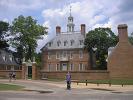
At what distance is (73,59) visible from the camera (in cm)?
7712

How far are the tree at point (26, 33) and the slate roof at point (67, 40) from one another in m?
7.31

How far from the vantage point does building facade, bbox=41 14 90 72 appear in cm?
7638

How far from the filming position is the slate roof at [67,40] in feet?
257

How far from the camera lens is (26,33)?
7225cm

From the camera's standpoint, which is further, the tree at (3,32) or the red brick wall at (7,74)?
the tree at (3,32)

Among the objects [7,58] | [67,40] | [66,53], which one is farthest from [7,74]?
[67,40]

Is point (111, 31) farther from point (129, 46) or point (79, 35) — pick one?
point (129, 46)

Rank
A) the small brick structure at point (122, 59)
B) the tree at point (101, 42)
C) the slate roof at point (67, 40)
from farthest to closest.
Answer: the slate roof at point (67, 40) → the tree at point (101, 42) → the small brick structure at point (122, 59)

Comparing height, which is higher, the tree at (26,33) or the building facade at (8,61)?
the tree at (26,33)

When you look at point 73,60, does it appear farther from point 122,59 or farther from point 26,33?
point 122,59

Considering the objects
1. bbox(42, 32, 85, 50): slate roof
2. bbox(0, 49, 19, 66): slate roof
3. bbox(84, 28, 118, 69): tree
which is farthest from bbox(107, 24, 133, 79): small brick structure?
bbox(0, 49, 19, 66): slate roof

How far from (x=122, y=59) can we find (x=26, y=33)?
26.3 m

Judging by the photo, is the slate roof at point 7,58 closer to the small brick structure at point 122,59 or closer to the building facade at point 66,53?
the building facade at point 66,53

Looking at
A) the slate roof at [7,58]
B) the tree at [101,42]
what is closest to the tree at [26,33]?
the slate roof at [7,58]
